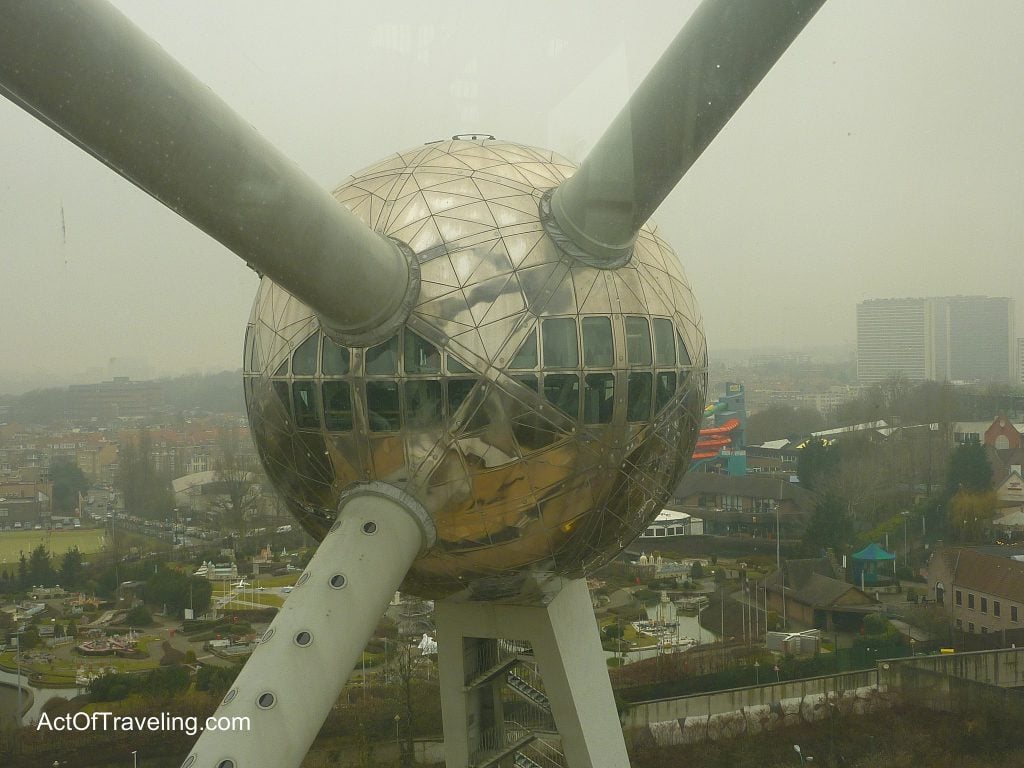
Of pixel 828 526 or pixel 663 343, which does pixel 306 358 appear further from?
pixel 828 526

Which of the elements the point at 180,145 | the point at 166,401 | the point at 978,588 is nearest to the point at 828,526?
the point at 978,588

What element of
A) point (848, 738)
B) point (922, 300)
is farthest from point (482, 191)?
point (922, 300)

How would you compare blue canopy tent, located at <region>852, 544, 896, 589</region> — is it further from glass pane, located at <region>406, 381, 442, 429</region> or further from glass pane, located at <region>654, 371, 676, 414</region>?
glass pane, located at <region>406, 381, 442, 429</region>

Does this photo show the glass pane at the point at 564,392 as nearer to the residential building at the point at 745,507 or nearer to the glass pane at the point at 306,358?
the glass pane at the point at 306,358

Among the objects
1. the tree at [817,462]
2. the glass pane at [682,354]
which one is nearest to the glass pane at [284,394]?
the glass pane at [682,354]

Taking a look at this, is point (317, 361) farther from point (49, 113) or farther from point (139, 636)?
point (139, 636)

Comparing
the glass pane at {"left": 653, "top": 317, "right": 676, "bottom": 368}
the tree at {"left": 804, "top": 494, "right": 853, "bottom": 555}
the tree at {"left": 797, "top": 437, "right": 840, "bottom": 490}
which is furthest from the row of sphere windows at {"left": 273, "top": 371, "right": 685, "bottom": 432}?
the tree at {"left": 797, "top": 437, "right": 840, "bottom": 490}
